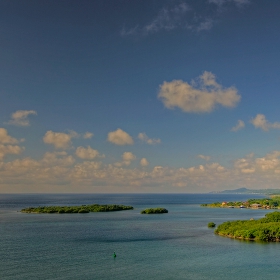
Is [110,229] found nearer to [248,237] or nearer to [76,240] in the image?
[76,240]

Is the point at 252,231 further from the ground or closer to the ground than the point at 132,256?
further from the ground

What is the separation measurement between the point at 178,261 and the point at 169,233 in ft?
119

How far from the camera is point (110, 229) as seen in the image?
109 m

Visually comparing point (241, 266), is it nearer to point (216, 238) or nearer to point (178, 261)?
point (178, 261)

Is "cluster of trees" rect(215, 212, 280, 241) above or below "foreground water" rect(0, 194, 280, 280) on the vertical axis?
above

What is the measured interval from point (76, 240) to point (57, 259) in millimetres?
22024

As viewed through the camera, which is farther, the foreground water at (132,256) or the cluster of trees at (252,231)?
the cluster of trees at (252,231)

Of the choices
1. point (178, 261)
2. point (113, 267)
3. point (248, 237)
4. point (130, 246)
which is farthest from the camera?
point (248, 237)

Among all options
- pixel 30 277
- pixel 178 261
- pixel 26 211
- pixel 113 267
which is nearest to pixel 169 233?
pixel 178 261

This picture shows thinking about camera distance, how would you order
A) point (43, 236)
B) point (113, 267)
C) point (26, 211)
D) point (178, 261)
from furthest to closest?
point (26, 211) < point (43, 236) < point (178, 261) < point (113, 267)

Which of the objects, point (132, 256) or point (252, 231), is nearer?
point (132, 256)

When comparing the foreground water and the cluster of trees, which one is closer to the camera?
the foreground water

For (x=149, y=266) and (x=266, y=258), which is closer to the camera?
(x=149, y=266)

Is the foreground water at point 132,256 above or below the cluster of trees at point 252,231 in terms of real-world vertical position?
below
